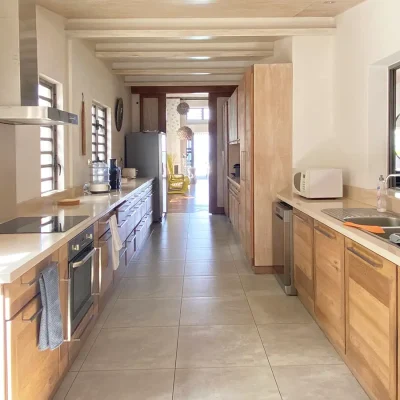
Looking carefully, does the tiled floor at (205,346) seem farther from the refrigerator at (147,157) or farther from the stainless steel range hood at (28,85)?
the refrigerator at (147,157)

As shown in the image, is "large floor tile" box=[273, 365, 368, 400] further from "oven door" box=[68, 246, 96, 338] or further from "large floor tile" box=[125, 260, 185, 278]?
"large floor tile" box=[125, 260, 185, 278]

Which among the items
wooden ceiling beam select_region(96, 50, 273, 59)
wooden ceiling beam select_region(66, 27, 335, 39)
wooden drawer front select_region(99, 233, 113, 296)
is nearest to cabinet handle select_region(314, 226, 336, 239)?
wooden drawer front select_region(99, 233, 113, 296)

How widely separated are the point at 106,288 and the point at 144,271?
1.23 metres

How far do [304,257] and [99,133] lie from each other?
13.3ft

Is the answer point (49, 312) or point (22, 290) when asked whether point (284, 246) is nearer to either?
point (49, 312)

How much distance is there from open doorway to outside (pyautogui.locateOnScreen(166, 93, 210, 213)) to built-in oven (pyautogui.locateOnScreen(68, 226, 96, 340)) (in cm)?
706

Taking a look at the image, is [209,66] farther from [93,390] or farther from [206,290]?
[93,390]

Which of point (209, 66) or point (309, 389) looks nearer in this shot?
point (309, 389)

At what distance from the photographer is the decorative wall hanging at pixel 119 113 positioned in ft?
25.5

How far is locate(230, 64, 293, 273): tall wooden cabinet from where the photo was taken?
4.98m

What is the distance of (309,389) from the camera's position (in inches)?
102

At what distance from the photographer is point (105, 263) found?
395 cm

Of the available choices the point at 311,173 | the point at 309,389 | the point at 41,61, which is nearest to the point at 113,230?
the point at 41,61

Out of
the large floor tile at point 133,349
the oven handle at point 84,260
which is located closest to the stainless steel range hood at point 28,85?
the oven handle at point 84,260
